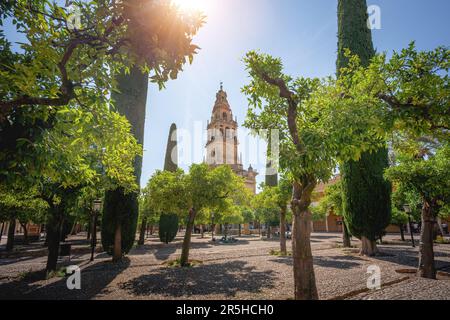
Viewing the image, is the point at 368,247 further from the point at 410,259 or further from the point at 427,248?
the point at 427,248

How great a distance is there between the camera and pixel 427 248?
8.25 metres

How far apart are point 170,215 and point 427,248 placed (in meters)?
22.5

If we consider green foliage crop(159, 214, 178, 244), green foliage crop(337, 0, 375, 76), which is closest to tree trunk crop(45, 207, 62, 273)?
green foliage crop(159, 214, 178, 244)

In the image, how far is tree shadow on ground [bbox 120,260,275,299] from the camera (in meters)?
7.54

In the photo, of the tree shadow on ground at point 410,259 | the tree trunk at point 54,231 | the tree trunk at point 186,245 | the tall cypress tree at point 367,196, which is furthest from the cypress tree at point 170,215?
the tree shadow on ground at point 410,259

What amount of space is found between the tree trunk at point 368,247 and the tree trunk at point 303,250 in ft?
38.5

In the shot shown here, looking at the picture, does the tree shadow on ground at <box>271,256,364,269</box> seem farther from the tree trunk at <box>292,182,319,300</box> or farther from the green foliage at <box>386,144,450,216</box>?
the tree trunk at <box>292,182,319,300</box>

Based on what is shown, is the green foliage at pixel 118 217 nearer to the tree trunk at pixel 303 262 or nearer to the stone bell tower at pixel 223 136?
the tree trunk at pixel 303 262

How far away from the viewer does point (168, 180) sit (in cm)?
1336

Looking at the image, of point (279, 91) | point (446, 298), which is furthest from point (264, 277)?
point (279, 91)

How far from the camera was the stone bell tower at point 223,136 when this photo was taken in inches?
2506

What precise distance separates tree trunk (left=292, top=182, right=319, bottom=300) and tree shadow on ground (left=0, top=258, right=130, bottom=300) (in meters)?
5.98

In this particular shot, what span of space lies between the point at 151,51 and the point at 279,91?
4.09m

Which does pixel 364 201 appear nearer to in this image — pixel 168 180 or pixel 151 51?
pixel 168 180
